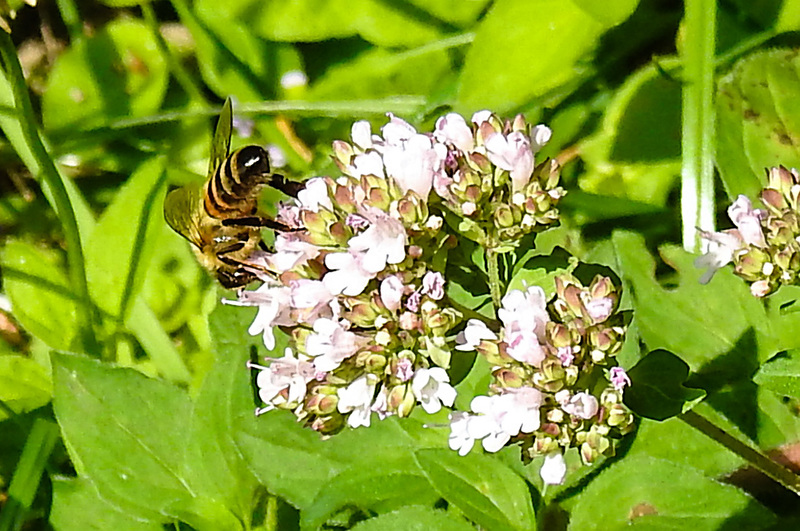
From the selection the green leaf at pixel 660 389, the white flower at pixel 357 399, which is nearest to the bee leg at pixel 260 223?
the white flower at pixel 357 399

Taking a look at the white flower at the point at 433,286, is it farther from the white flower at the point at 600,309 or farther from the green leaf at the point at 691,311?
the green leaf at the point at 691,311

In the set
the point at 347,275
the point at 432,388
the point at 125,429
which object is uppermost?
the point at 347,275

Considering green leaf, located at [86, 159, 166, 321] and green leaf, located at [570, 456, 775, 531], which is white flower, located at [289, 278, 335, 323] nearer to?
green leaf, located at [570, 456, 775, 531]

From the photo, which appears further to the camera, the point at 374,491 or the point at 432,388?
the point at 374,491

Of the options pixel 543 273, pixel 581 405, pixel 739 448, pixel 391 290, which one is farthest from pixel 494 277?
pixel 739 448

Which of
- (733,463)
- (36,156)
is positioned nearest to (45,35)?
(36,156)

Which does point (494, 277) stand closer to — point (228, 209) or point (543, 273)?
point (543, 273)
